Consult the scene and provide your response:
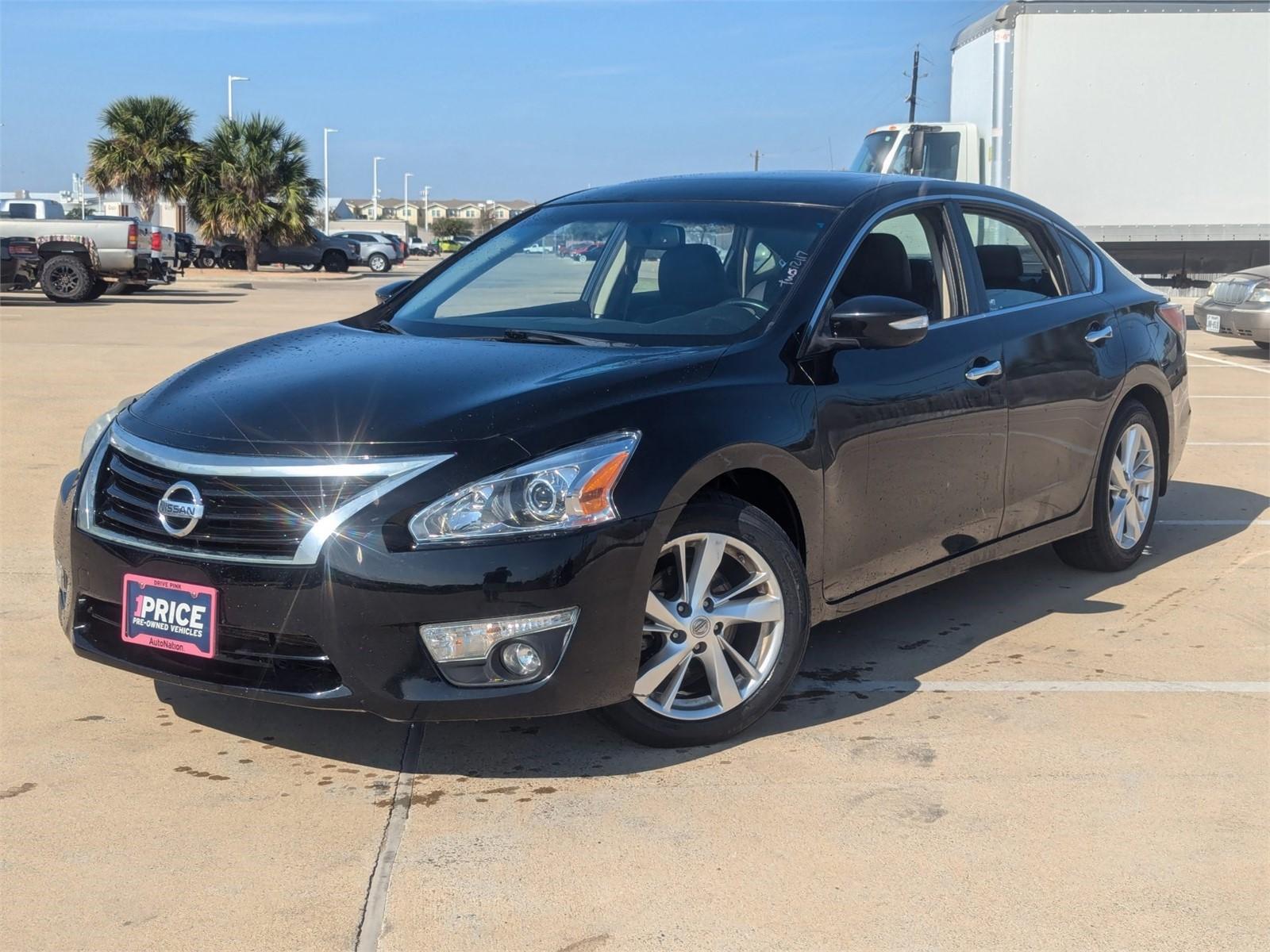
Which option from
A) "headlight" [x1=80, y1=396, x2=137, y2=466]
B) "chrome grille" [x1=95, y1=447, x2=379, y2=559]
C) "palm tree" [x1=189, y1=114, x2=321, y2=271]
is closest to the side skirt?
"chrome grille" [x1=95, y1=447, x2=379, y2=559]

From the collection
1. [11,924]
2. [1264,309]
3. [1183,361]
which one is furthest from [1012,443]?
[1264,309]

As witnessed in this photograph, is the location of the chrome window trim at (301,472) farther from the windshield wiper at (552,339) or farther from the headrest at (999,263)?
the headrest at (999,263)

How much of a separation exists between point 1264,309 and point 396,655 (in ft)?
44.2

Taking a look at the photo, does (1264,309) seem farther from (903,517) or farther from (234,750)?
(234,750)

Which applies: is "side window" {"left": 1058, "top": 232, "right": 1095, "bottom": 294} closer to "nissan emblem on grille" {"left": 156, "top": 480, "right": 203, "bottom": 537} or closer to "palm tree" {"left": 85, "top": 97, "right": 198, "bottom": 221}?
"nissan emblem on grille" {"left": 156, "top": 480, "right": 203, "bottom": 537}

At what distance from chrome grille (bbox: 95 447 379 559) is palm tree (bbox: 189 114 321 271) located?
4439cm

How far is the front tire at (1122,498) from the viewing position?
5906 millimetres

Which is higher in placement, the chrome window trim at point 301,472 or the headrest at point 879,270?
the headrest at point 879,270

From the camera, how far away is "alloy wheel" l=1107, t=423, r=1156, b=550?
601 centimetres

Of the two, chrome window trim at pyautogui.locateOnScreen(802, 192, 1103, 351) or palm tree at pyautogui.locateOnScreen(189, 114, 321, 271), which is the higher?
palm tree at pyautogui.locateOnScreen(189, 114, 321, 271)

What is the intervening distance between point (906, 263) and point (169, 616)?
2.71 meters

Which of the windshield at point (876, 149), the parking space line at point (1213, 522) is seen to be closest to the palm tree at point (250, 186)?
the windshield at point (876, 149)

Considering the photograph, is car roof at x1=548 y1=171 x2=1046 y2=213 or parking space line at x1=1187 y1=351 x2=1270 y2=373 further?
parking space line at x1=1187 y1=351 x2=1270 y2=373

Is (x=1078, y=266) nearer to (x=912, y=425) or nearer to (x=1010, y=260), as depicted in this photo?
Answer: (x=1010, y=260)
